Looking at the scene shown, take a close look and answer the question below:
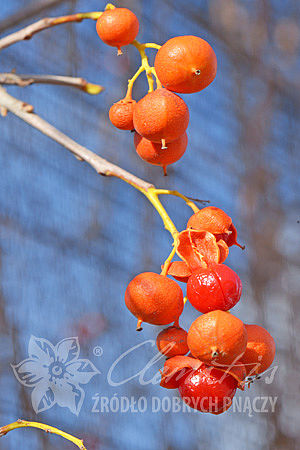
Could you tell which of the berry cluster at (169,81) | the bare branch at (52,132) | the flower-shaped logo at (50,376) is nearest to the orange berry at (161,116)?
the berry cluster at (169,81)

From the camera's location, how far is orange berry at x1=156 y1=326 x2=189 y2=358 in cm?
34

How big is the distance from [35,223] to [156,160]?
0.45 metres

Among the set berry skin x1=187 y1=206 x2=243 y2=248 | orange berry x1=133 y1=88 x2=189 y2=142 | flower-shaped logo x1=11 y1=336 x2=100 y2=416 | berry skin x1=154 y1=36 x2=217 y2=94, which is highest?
berry skin x1=154 y1=36 x2=217 y2=94

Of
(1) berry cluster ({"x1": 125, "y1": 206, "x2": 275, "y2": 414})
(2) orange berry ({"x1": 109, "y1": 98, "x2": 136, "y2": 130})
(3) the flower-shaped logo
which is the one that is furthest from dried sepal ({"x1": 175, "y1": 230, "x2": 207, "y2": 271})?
(3) the flower-shaped logo

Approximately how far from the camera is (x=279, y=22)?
0.93 meters

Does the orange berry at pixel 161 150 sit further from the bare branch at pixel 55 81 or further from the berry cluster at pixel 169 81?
the bare branch at pixel 55 81

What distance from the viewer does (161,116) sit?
0.33 meters

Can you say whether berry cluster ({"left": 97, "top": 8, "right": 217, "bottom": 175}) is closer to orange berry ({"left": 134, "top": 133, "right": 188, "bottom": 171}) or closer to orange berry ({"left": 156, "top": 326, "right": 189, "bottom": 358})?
orange berry ({"left": 134, "top": 133, "right": 188, "bottom": 171})

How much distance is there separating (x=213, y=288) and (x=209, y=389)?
61 mm

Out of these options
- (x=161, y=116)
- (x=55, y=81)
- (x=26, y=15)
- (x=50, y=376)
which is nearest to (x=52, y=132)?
(x=55, y=81)

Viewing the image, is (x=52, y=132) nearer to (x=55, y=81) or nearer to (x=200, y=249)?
(x=55, y=81)

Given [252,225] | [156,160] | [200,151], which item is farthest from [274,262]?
[156,160]

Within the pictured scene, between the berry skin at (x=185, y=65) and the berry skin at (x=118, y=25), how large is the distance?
35 mm

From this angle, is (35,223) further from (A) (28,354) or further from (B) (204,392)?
(B) (204,392)
